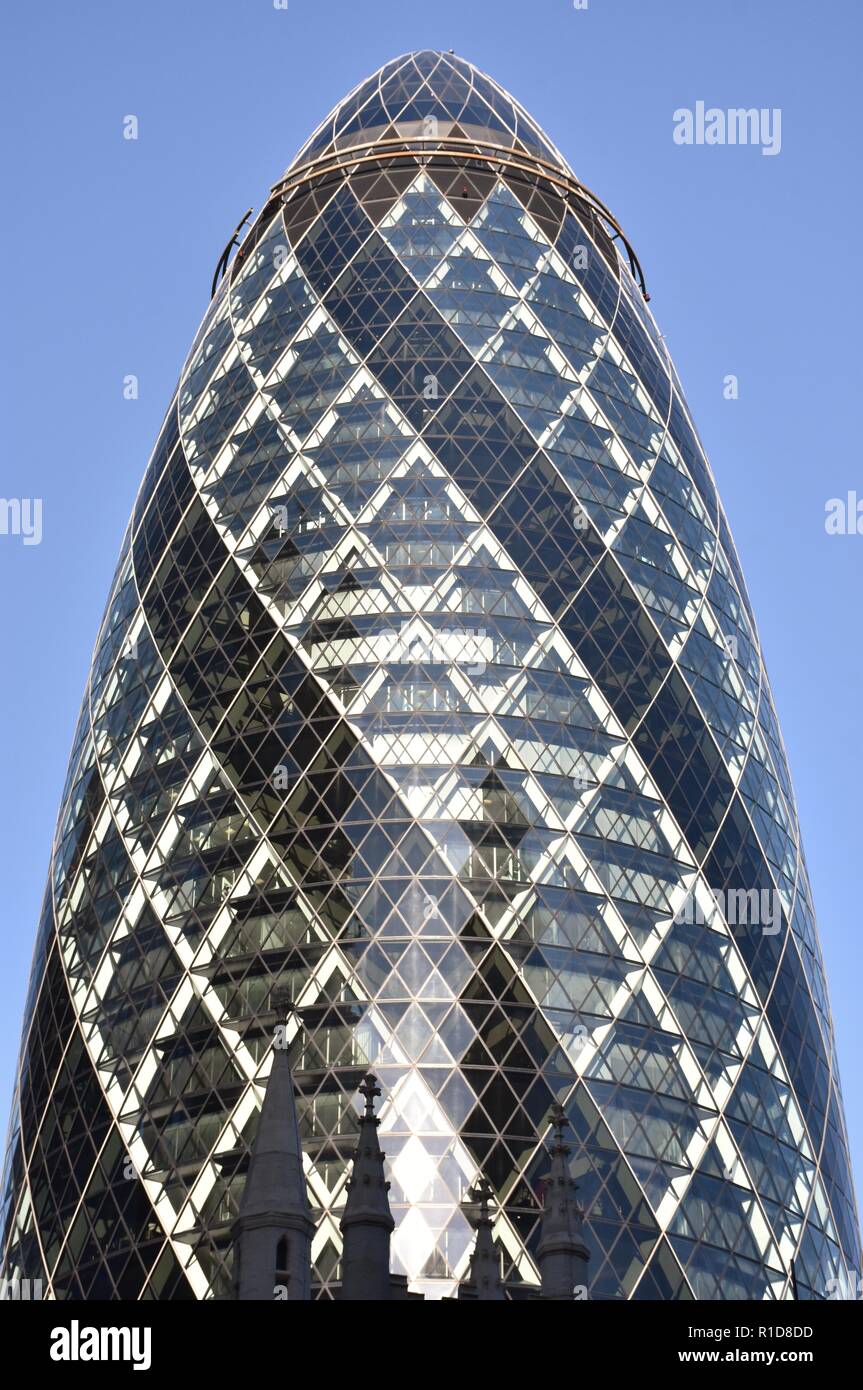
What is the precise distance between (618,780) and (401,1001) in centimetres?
723

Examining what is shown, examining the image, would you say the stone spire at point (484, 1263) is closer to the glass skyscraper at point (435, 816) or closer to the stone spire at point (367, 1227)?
the glass skyscraper at point (435, 816)

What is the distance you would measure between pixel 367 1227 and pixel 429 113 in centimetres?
3374

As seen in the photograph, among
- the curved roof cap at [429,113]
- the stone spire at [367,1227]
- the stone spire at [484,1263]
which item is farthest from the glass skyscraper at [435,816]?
the stone spire at [367,1227]

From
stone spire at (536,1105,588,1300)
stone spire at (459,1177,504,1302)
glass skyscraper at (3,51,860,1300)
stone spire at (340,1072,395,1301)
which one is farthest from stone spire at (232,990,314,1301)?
glass skyscraper at (3,51,860,1300)

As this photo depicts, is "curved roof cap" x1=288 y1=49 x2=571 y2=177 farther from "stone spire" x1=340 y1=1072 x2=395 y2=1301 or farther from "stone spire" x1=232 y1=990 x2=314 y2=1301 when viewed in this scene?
"stone spire" x1=232 y1=990 x2=314 y2=1301

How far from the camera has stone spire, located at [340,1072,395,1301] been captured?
3322cm

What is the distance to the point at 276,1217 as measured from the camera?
31297mm

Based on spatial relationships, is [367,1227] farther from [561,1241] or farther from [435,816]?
[435,816]

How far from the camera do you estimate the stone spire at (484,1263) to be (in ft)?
121

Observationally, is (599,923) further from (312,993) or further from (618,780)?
(312,993)

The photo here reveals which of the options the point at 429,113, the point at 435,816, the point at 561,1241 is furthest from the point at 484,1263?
the point at 429,113

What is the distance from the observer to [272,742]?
46.0 metres

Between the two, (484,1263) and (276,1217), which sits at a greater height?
(484,1263)
